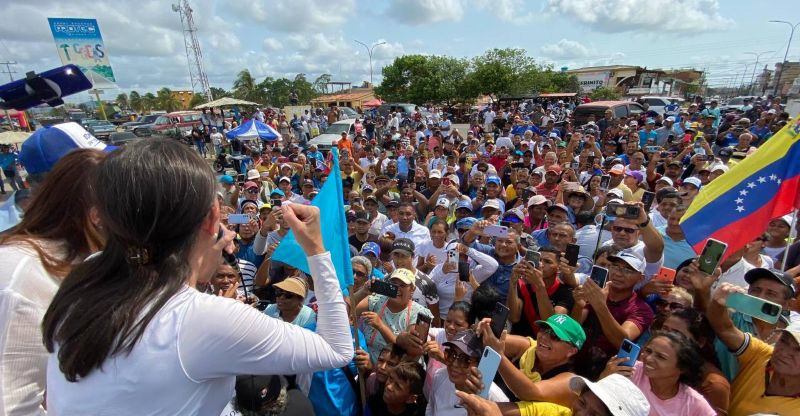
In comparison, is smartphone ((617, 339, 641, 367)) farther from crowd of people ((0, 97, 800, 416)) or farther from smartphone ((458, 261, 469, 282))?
smartphone ((458, 261, 469, 282))

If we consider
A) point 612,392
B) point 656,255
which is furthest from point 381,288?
point 656,255

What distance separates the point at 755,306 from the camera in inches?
80.2

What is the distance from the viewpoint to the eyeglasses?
238 cm

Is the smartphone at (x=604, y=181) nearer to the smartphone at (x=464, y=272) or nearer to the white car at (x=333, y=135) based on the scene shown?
the smartphone at (x=464, y=272)

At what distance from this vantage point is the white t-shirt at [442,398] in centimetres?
248

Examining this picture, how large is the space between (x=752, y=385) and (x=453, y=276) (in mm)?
2372

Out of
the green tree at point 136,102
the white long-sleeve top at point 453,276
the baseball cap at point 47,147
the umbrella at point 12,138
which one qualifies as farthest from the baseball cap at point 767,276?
the green tree at point 136,102

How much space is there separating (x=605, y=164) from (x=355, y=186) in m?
5.15

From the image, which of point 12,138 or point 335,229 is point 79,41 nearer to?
point 12,138

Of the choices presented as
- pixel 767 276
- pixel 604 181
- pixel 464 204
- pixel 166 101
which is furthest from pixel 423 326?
pixel 166 101

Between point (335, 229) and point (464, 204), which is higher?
point (335, 229)

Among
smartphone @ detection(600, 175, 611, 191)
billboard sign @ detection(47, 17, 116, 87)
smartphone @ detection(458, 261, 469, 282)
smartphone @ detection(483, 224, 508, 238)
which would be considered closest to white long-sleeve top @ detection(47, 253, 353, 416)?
smartphone @ detection(458, 261, 469, 282)

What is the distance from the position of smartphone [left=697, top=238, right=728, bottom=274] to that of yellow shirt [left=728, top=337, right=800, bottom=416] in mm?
506

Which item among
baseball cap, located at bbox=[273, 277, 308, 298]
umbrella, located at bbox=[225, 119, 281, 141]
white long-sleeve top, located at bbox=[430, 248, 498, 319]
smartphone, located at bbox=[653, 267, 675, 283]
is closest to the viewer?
smartphone, located at bbox=[653, 267, 675, 283]
